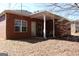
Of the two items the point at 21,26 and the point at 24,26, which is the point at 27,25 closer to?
the point at 24,26

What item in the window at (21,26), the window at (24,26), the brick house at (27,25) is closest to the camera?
the brick house at (27,25)

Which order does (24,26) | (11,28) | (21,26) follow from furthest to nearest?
(24,26), (21,26), (11,28)

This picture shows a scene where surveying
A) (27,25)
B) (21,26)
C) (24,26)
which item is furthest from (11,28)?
(27,25)

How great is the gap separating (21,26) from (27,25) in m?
0.51

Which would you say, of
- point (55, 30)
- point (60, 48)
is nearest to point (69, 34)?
point (55, 30)

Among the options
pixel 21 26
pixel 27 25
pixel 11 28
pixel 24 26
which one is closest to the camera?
pixel 11 28

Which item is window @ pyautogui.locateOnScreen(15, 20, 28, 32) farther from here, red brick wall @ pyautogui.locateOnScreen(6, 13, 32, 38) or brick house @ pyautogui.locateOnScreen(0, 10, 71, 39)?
red brick wall @ pyautogui.locateOnScreen(6, 13, 32, 38)

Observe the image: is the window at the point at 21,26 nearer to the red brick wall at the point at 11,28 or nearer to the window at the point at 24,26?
the window at the point at 24,26

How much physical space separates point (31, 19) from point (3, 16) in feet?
6.89

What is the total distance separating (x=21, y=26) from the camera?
9.77m

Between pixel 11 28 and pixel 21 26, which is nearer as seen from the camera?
pixel 11 28

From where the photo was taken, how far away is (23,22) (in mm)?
9867

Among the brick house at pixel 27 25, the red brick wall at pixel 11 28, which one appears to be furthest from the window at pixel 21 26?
the red brick wall at pixel 11 28

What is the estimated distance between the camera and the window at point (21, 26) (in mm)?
9446
